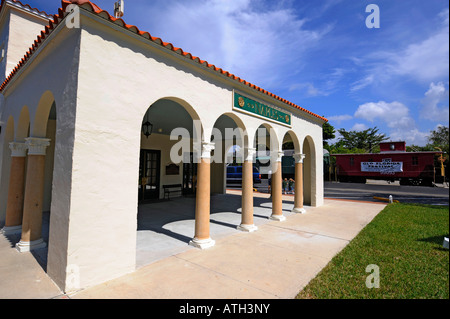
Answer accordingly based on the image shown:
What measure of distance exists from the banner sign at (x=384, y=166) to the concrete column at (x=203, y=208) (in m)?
23.8

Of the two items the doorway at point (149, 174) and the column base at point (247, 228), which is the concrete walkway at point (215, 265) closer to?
the column base at point (247, 228)

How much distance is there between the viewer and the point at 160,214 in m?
8.30

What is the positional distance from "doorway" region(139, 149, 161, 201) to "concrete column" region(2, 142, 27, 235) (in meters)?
5.22

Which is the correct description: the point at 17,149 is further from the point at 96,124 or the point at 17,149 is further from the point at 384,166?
the point at 384,166

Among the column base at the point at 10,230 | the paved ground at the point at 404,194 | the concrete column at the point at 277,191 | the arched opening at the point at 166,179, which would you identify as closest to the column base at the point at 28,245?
the column base at the point at 10,230

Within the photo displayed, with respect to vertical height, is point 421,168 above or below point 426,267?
above

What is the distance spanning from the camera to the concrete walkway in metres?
3.27

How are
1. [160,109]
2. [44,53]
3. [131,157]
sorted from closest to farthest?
[131,157] < [44,53] < [160,109]

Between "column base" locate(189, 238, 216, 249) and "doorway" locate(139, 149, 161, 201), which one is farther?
"doorway" locate(139, 149, 161, 201)

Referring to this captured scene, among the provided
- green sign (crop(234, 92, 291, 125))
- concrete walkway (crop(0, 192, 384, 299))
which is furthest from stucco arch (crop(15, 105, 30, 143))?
green sign (crop(234, 92, 291, 125))

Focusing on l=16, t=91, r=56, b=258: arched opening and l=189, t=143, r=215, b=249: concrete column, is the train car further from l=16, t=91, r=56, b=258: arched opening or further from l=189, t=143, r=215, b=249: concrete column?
l=16, t=91, r=56, b=258: arched opening
